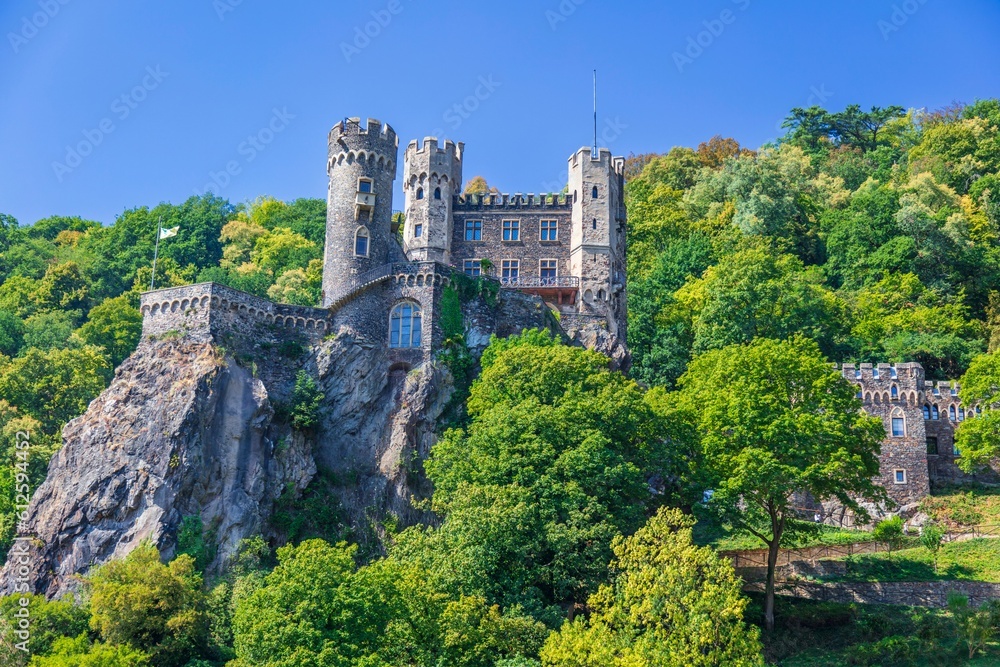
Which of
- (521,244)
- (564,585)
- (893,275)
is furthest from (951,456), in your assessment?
(564,585)

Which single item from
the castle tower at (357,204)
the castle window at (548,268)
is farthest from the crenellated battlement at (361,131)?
the castle window at (548,268)

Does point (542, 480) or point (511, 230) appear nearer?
point (542, 480)

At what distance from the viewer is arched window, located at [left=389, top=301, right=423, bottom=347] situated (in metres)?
51.3

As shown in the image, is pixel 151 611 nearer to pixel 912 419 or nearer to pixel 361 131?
pixel 361 131

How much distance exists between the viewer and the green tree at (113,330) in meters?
69.1

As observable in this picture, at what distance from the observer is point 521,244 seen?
6084 centimetres

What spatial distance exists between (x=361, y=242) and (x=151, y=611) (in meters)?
22.2

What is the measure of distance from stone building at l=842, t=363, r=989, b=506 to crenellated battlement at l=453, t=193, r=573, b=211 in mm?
17926

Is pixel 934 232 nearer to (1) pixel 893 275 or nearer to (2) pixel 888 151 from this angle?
(1) pixel 893 275

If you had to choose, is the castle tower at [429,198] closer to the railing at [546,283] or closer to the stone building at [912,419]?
the railing at [546,283]

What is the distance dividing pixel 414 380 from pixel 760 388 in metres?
15.8

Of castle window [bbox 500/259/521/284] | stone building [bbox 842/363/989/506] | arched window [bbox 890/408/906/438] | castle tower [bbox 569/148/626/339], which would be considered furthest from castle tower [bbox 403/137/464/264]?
arched window [bbox 890/408/906/438]

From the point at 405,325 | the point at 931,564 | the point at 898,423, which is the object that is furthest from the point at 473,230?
the point at 931,564

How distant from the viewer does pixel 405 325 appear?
51.5m
